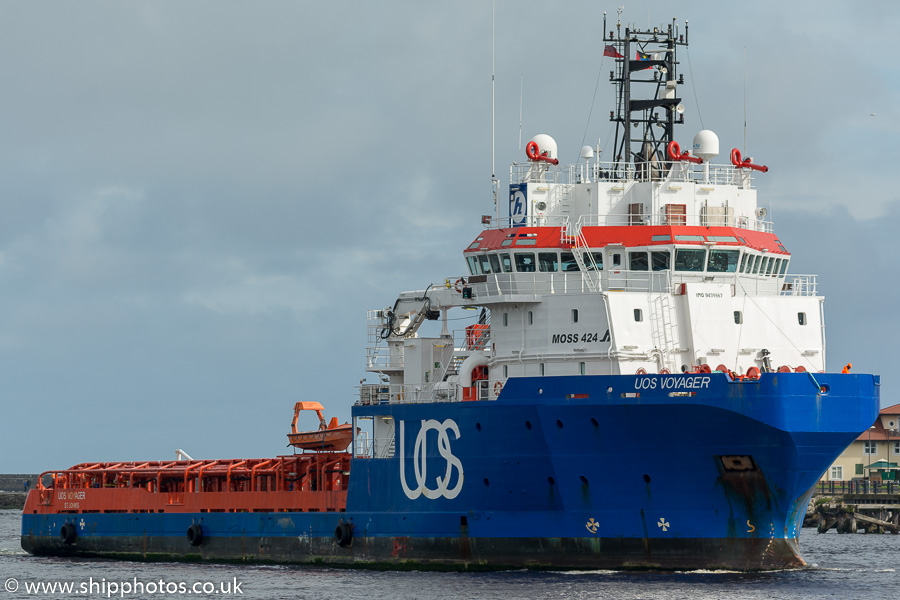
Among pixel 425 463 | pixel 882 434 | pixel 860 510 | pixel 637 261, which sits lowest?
pixel 860 510

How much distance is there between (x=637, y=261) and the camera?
127 ft

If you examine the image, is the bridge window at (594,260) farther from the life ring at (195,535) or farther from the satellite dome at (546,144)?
the life ring at (195,535)

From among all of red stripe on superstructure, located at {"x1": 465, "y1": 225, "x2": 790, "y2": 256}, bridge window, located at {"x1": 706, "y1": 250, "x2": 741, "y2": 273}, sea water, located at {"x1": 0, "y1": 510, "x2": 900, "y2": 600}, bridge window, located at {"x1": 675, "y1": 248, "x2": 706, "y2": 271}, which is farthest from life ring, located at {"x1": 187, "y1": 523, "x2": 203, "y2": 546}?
bridge window, located at {"x1": 706, "y1": 250, "x2": 741, "y2": 273}

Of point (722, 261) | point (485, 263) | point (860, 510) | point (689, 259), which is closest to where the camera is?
point (689, 259)

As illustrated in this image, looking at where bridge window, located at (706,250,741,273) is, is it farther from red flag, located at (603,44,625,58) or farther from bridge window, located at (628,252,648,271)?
red flag, located at (603,44,625,58)

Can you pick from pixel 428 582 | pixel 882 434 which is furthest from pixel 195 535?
pixel 882 434

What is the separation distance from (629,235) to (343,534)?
11577 mm

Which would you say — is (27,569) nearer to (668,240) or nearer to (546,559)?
(546,559)

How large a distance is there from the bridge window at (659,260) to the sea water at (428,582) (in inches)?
312

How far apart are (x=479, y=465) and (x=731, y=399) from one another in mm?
6875

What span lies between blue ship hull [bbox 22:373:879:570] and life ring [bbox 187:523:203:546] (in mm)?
8807

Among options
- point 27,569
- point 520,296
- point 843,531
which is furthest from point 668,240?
point 843,531

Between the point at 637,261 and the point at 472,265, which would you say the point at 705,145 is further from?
the point at 472,265

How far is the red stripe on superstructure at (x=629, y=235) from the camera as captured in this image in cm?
3872
